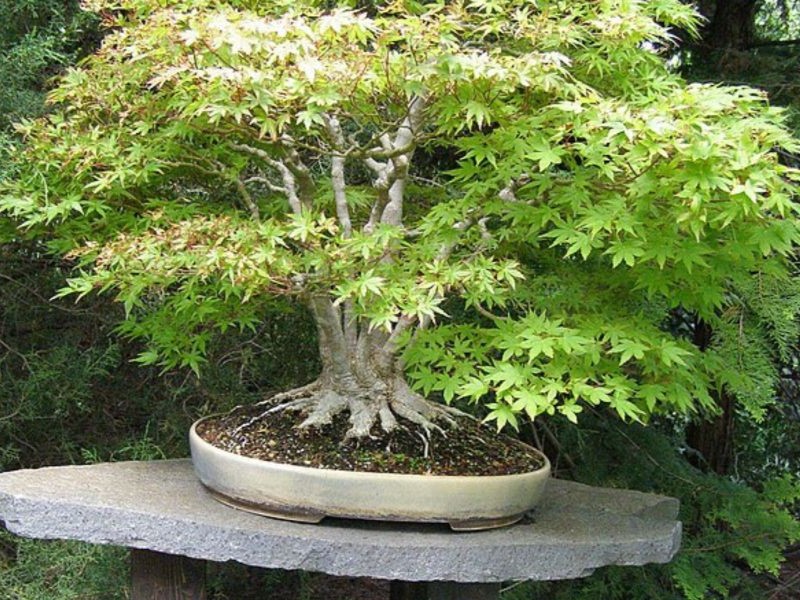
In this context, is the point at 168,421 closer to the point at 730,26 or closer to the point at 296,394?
the point at 296,394

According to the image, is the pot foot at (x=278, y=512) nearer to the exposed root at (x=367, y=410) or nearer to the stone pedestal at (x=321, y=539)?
the stone pedestal at (x=321, y=539)

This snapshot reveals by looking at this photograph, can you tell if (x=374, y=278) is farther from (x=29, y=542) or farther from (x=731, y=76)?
(x=731, y=76)

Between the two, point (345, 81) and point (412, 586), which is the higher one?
point (345, 81)

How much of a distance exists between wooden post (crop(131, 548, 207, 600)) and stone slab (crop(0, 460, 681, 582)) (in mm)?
115

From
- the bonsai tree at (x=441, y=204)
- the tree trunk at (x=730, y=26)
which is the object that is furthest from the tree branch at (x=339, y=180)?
the tree trunk at (x=730, y=26)

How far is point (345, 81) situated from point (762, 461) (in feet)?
8.18

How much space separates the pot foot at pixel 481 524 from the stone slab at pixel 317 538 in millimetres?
11

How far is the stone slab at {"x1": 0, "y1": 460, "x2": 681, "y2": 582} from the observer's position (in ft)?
4.40

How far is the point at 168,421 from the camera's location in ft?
8.20

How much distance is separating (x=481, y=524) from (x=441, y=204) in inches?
21.8

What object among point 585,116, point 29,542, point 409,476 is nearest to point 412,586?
point 409,476

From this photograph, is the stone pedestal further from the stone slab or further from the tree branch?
the tree branch

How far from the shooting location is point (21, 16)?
7.43ft

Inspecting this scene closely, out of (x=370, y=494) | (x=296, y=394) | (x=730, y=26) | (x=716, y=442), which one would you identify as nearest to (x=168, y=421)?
(x=296, y=394)
